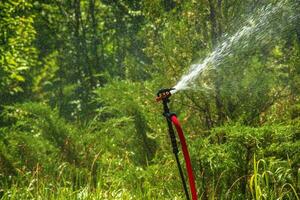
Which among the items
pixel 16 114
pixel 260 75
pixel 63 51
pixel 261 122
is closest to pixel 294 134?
pixel 261 122

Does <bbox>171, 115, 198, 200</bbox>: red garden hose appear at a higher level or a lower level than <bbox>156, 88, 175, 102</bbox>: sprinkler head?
lower

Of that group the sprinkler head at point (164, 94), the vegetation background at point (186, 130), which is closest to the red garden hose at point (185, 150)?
the sprinkler head at point (164, 94)

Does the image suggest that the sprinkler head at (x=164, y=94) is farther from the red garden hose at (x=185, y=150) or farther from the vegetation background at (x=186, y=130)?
the vegetation background at (x=186, y=130)

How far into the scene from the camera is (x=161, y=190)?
5062 millimetres

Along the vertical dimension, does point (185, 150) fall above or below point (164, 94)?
below

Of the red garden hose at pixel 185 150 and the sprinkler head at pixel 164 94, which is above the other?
the sprinkler head at pixel 164 94

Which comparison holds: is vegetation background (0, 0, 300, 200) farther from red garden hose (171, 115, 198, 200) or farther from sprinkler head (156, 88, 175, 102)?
sprinkler head (156, 88, 175, 102)

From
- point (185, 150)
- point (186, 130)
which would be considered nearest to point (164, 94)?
point (185, 150)

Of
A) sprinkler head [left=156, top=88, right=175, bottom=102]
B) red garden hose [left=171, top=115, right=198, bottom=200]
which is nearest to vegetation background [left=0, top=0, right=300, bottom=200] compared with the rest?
red garden hose [left=171, top=115, right=198, bottom=200]

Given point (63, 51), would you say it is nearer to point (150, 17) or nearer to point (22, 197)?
point (150, 17)

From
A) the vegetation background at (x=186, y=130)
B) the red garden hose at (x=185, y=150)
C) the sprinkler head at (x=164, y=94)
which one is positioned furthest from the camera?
the vegetation background at (x=186, y=130)

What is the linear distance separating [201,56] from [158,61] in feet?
2.13

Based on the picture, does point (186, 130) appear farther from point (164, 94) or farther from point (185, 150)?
point (185, 150)

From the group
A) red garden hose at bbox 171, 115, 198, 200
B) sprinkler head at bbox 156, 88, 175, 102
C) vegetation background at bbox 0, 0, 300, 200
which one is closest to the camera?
red garden hose at bbox 171, 115, 198, 200
